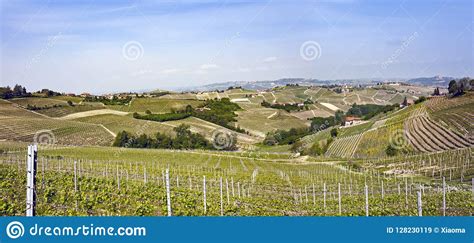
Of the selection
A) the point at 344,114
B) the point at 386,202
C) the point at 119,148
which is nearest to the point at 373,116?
the point at 344,114

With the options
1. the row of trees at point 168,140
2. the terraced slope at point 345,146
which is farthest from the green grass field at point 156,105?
the terraced slope at point 345,146

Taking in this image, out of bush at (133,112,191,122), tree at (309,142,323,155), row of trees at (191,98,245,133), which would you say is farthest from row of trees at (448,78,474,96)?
bush at (133,112,191,122)

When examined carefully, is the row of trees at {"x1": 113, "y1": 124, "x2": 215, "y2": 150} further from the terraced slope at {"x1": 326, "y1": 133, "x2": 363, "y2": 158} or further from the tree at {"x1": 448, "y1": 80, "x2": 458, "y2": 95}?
the tree at {"x1": 448, "y1": 80, "x2": 458, "y2": 95}

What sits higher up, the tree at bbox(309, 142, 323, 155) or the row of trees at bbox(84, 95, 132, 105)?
the row of trees at bbox(84, 95, 132, 105)

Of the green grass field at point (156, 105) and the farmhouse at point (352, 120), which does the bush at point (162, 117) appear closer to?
the green grass field at point (156, 105)

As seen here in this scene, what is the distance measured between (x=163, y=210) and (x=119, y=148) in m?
22.1

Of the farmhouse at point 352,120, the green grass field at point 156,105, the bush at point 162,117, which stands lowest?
the farmhouse at point 352,120

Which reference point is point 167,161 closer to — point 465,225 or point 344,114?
point 465,225

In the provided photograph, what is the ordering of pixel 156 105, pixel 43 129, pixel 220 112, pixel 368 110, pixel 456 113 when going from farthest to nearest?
pixel 368 110 < pixel 220 112 < pixel 156 105 < pixel 456 113 < pixel 43 129

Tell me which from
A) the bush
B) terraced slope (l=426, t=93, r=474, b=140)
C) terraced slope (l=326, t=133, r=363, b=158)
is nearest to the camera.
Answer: terraced slope (l=426, t=93, r=474, b=140)

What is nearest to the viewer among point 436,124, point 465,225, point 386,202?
point 465,225

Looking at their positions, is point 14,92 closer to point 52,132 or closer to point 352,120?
point 52,132

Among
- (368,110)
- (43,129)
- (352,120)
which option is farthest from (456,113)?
(43,129)

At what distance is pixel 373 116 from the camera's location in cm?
5203
